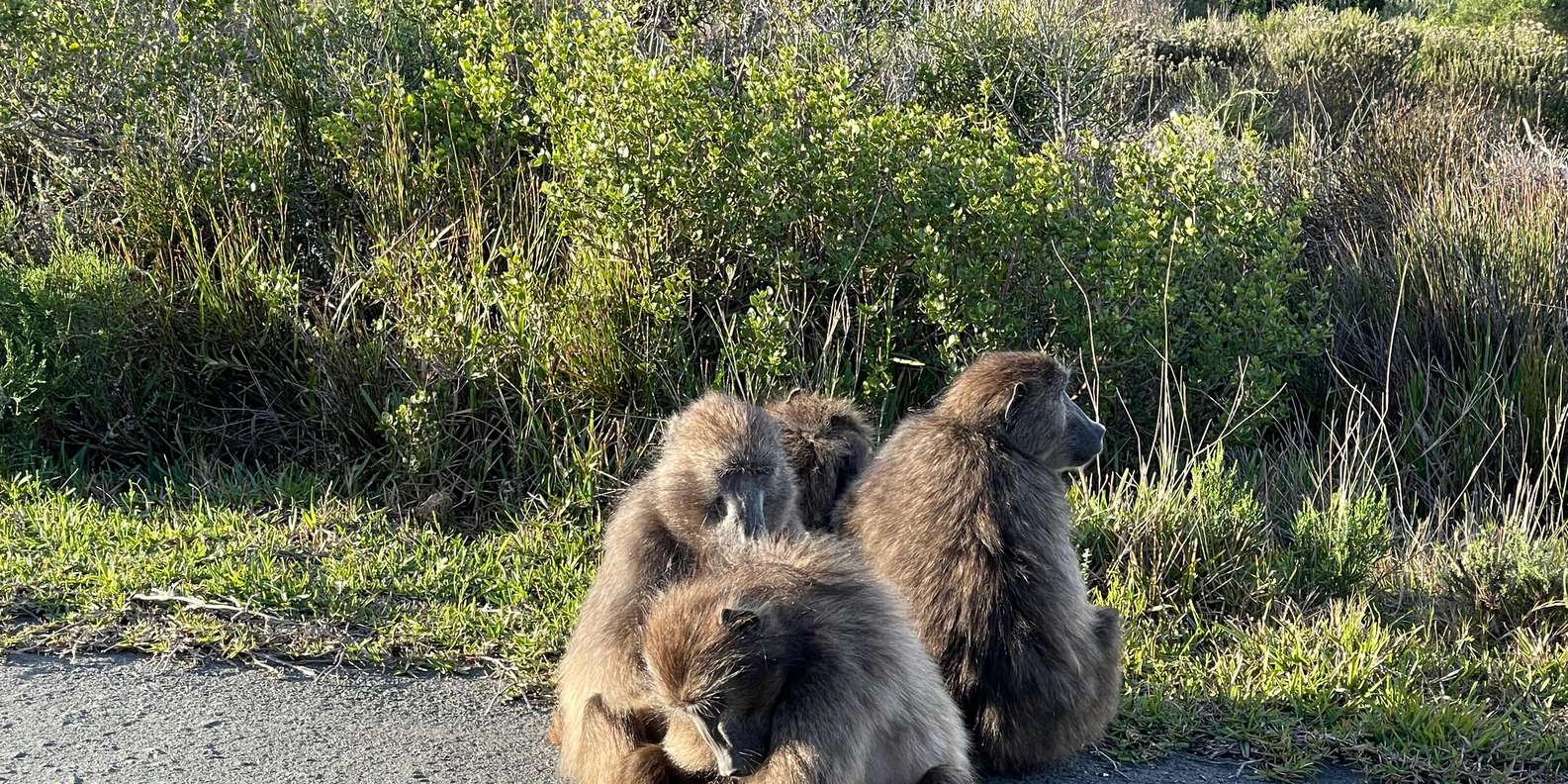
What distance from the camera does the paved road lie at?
13.2 ft

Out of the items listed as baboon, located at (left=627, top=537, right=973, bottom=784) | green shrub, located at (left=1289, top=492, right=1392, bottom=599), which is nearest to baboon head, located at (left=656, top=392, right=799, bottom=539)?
baboon, located at (left=627, top=537, right=973, bottom=784)

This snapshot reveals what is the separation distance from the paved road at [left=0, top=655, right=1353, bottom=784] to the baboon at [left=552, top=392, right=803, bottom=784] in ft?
0.95

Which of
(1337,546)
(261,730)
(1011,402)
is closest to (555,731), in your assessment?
(261,730)

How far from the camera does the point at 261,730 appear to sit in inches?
167

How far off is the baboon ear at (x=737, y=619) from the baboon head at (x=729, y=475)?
2.48 ft

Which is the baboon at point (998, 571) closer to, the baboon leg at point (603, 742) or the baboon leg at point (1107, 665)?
the baboon leg at point (1107, 665)

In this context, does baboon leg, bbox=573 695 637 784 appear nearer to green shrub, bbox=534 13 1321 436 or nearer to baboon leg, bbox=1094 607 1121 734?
baboon leg, bbox=1094 607 1121 734

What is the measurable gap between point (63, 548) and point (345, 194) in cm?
263

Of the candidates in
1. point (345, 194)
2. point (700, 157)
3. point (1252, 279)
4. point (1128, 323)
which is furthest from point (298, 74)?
point (1252, 279)

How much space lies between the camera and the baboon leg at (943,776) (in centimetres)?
350

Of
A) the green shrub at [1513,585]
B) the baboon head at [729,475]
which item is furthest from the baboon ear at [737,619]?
the green shrub at [1513,585]

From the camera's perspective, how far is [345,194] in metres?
7.49

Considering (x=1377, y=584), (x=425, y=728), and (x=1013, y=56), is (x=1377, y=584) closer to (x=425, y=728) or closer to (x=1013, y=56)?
(x=425, y=728)

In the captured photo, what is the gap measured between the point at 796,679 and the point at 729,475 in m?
0.86
